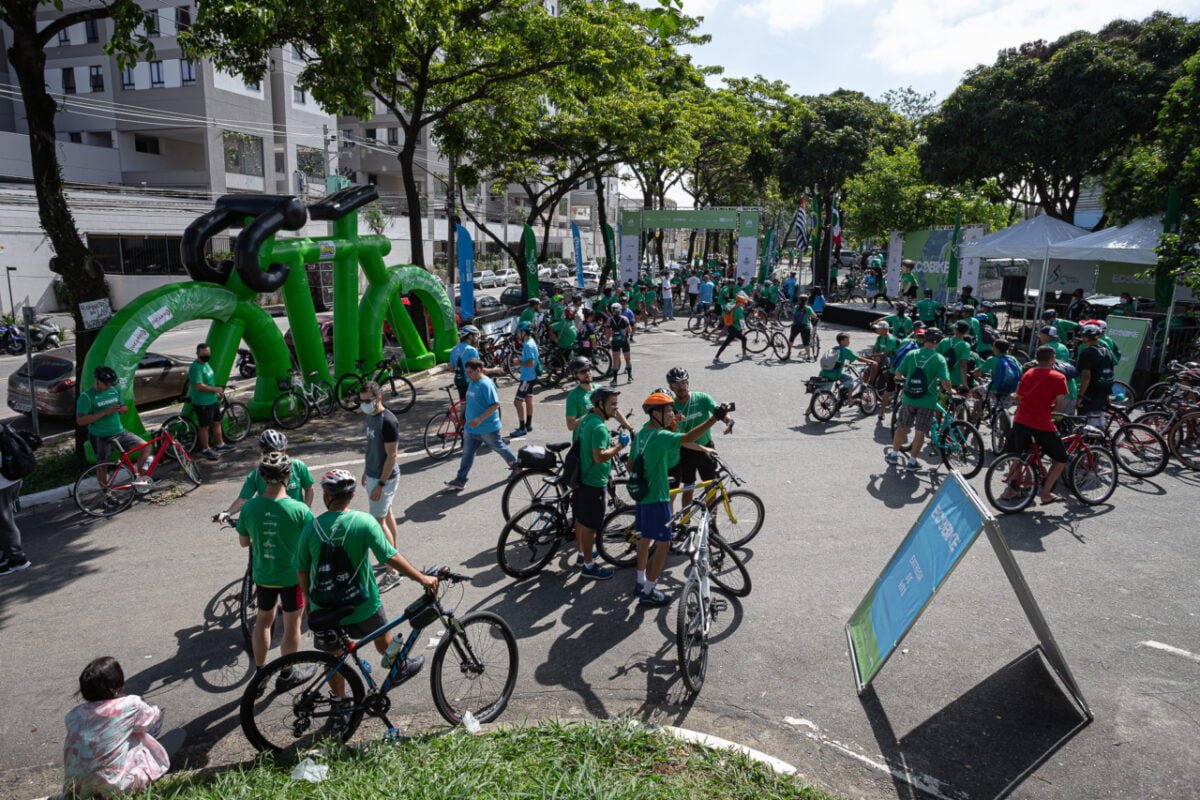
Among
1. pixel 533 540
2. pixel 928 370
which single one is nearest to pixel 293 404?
pixel 533 540

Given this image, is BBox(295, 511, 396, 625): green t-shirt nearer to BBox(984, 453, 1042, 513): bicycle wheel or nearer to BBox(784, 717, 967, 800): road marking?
BBox(784, 717, 967, 800): road marking

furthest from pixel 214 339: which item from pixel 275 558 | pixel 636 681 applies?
pixel 636 681

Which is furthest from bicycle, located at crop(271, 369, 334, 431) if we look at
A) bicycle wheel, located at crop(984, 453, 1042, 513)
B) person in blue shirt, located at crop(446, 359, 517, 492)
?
bicycle wheel, located at crop(984, 453, 1042, 513)

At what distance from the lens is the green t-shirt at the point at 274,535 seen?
5031mm

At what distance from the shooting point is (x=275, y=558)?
5.04 meters

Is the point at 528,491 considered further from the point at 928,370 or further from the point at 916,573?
the point at 928,370

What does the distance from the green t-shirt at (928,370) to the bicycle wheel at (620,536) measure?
4666mm

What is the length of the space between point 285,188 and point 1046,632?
41394 mm

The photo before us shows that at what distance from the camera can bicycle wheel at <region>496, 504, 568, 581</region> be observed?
699 cm

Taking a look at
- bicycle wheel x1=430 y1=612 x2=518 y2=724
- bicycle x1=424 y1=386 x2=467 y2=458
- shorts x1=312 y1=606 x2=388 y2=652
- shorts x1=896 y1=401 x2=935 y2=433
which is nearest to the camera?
shorts x1=312 y1=606 x2=388 y2=652

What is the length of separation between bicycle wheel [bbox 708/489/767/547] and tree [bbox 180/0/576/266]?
8.78 m

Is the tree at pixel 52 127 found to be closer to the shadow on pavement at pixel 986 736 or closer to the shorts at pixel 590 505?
the shorts at pixel 590 505

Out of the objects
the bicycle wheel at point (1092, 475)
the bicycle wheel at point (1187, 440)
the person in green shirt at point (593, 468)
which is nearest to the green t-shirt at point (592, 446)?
the person in green shirt at point (593, 468)

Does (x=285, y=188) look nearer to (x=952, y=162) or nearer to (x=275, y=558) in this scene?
(x=952, y=162)
